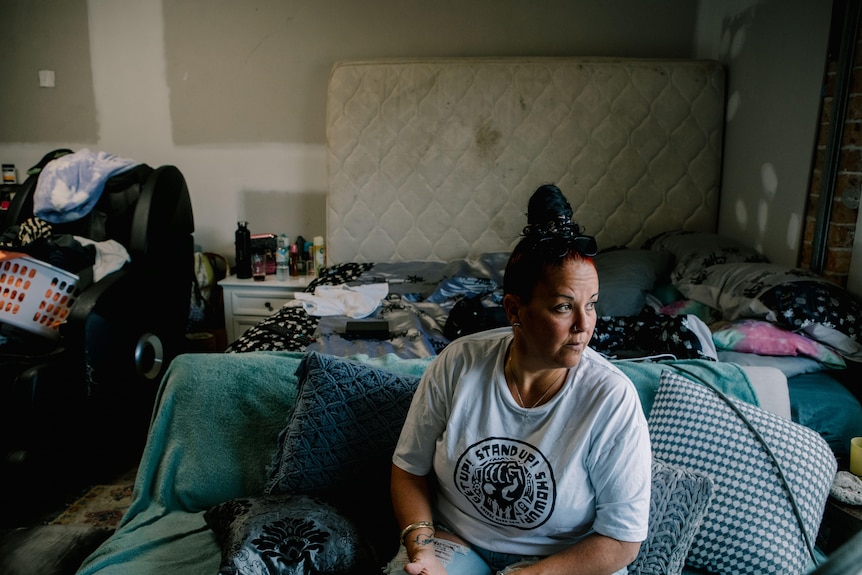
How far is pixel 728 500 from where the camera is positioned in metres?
1.40

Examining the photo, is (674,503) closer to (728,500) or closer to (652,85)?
(728,500)

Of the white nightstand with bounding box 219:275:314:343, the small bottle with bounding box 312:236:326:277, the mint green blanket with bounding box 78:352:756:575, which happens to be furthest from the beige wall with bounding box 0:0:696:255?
the mint green blanket with bounding box 78:352:756:575

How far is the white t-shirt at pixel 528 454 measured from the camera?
3.78 feet

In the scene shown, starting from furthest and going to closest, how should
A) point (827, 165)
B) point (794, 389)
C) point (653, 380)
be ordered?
point (827, 165), point (794, 389), point (653, 380)

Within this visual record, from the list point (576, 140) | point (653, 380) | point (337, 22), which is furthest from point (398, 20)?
point (653, 380)

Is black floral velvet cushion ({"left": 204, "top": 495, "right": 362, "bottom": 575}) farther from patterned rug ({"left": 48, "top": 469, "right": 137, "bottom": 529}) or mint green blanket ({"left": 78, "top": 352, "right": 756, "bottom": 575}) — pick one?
patterned rug ({"left": 48, "top": 469, "right": 137, "bottom": 529})

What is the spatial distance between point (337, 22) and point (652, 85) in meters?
1.76

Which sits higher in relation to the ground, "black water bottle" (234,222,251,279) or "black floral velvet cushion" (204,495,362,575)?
"black water bottle" (234,222,251,279)

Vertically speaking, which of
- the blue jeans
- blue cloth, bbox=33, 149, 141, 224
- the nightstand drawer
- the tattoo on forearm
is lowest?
the nightstand drawer

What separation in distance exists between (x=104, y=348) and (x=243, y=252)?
124cm

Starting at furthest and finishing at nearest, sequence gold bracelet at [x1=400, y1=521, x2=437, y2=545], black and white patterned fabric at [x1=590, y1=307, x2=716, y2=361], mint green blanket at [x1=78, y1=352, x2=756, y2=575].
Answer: black and white patterned fabric at [x1=590, y1=307, x2=716, y2=361]
mint green blanket at [x1=78, y1=352, x2=756, y2=575]
gold bracelet at [x1=400, y1=521, x2=437, y2=545]

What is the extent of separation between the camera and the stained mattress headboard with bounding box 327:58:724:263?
11.3 feet

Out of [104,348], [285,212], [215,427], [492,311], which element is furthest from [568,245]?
[285,212]

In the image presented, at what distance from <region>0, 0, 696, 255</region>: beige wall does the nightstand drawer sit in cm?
54
